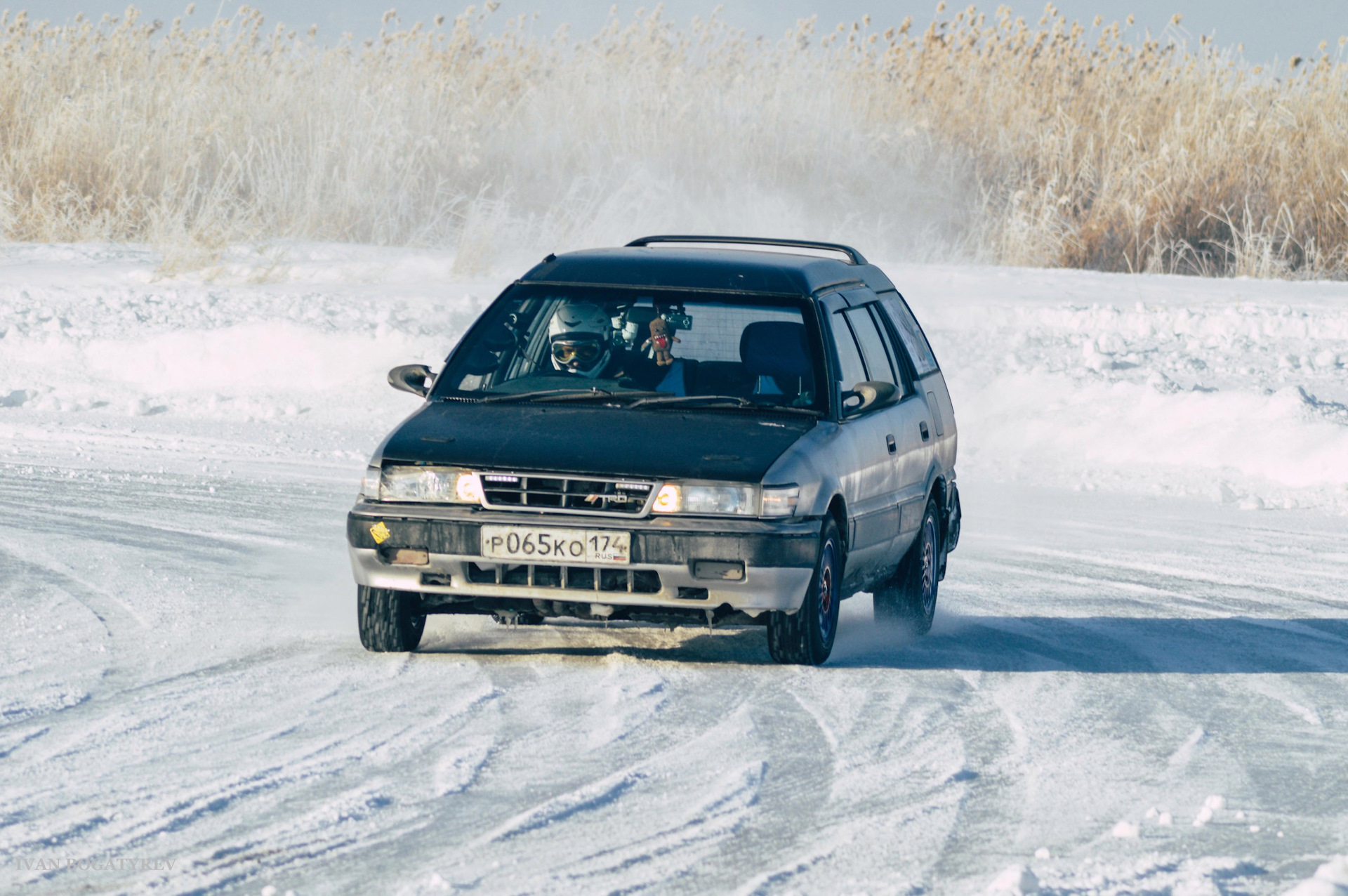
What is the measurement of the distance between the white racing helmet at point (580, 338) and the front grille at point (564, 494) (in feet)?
3.43

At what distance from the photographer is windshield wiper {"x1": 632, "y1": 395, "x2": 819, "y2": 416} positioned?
7.77m

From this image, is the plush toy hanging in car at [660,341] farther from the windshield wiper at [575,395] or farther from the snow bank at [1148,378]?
the snow bank at [1148,378]

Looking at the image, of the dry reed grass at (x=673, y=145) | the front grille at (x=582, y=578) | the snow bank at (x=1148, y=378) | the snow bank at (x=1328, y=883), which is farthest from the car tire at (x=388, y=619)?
the dry reed grass at (x=673, y=145)

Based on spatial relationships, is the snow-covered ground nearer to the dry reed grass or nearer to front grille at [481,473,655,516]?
front grille at [481,473,655,516]

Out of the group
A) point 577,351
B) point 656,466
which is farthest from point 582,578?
point 577,351

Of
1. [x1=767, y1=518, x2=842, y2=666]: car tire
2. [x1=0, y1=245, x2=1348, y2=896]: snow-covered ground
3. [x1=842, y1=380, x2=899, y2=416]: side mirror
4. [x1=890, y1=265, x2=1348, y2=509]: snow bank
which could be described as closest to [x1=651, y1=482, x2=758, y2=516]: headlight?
[x1=767, y1=518, x2=842, y2=666]: car tire

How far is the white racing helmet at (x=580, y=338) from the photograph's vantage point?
8.20 m

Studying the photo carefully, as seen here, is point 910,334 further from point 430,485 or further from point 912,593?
point 430,485

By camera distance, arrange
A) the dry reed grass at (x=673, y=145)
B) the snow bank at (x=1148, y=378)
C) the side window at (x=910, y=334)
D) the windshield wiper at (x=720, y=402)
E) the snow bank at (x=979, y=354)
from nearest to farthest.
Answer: the windshield wiper at (x=720, y=402) → the side window at (x=910, y=334) → the snow bank at (x=1148, y=378) → the snow bank at (x=979, y=354) → the dry reed grass at (x=673, y=145)

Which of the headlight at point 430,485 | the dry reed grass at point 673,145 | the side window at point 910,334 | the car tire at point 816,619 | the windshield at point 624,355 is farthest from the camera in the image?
the dry reed grass at point 673,145

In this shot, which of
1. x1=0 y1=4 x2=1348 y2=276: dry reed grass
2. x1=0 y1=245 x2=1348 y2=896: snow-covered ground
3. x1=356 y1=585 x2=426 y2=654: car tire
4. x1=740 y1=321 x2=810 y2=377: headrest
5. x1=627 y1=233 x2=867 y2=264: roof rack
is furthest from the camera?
x1=0 y1=4 x2=1348 y2=276: dry reed grass

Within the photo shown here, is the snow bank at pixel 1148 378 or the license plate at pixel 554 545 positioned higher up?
the license plate at pixel 554 545

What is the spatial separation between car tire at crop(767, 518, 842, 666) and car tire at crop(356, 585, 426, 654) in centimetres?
131

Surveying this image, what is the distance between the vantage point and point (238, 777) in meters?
5.79
